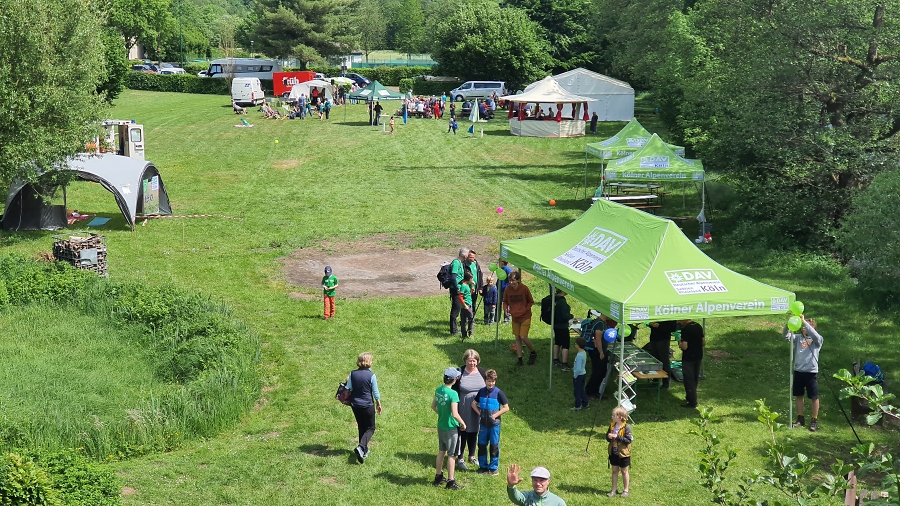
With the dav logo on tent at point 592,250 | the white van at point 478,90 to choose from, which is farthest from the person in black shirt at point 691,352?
the white van at point 478,90

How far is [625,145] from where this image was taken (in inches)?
1160

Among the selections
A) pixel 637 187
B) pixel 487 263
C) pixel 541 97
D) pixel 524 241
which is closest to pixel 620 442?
pixel 524 241

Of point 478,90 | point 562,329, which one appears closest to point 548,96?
point 478,90

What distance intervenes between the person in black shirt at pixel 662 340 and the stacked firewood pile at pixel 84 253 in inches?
478

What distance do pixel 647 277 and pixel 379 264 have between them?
1041cm

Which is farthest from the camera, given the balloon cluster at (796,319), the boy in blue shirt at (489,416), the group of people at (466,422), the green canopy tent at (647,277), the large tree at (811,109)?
the large tree at (811,109)

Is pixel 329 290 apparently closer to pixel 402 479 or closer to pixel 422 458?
pixel 422 458

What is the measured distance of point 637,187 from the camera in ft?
96.9

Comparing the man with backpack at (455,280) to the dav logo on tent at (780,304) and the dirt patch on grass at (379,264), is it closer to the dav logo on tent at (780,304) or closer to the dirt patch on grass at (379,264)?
the dirt patch on grass at (379,264)

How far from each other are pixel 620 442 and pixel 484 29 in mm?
55497

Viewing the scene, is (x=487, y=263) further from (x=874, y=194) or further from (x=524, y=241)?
(x=874, y=194)

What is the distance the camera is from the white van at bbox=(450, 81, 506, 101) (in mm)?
59125

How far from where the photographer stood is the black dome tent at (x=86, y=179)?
78.3 feet

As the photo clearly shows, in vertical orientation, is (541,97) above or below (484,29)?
below
